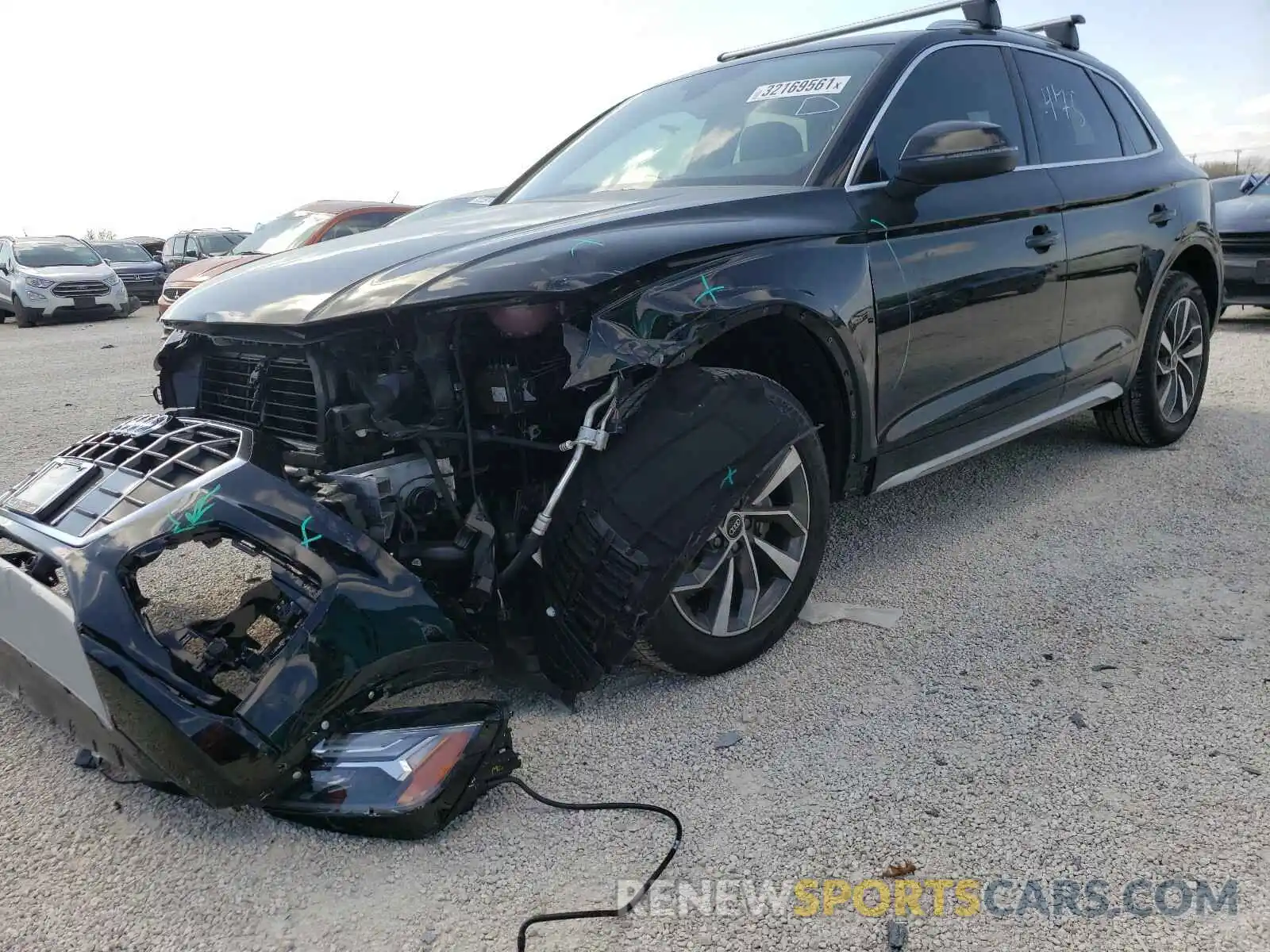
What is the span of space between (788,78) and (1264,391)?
177 inches

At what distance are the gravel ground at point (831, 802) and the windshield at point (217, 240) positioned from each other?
21318mm

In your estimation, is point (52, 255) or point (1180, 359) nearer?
point (1180, 359)

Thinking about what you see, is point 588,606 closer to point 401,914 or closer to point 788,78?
point 401,914

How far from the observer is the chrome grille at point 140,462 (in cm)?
215

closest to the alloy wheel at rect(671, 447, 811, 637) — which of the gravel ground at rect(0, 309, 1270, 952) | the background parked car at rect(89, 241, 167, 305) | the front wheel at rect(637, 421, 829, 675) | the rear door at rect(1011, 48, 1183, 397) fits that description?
the front wheel at rect(637, 421, 829, 675)

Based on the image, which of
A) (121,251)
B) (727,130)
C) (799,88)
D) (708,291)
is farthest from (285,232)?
(121,251)

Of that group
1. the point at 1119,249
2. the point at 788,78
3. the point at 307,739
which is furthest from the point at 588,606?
the point at 1119,249

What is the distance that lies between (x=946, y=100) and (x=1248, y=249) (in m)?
6.64

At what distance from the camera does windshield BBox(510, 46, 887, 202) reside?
321 centimetres

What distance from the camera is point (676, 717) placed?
101 inches

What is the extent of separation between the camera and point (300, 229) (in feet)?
35.1

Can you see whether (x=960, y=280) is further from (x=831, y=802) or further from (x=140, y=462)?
(x=140, y=462)

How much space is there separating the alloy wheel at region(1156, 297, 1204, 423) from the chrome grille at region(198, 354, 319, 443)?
13.0 feet
